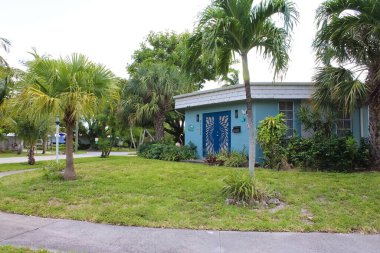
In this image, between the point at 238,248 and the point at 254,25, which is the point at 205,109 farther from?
the point at 238,248

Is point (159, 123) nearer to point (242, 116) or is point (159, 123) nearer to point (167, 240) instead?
point (242, 116)

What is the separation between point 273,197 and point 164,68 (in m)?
12.8

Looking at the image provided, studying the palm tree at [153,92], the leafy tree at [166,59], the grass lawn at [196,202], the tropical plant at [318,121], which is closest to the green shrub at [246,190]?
the grass lawn at [196,202]

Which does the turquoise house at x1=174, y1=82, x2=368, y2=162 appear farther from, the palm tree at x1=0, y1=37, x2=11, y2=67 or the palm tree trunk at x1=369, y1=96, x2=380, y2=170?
the palm tree at x1=0, y1=37, x2=11, y2=67

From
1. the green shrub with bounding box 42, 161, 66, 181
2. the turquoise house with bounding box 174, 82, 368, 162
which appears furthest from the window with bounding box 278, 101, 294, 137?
the green shrub with bounding box 42, 161, 66, 181

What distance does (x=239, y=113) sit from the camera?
44.7 feet

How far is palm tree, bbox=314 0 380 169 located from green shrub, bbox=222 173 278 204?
14.7 ft

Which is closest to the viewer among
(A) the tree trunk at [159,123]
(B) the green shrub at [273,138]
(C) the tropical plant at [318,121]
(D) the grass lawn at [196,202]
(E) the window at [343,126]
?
(D) the grass lawn at [196,202]

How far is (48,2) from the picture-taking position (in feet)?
41.3

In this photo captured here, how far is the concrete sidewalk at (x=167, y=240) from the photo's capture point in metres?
4.54

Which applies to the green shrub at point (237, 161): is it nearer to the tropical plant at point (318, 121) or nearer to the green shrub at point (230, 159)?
Result: the green shrub at point (230, 159)

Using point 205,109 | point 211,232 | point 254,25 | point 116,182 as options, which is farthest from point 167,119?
point 211,232

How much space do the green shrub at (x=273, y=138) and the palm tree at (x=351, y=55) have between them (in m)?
1.65

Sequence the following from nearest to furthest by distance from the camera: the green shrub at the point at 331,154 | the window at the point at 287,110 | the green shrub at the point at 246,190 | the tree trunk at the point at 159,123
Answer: the green shrub at the point at 246,190 → the green shrub at the point at 331,154 → the window at the point at 287,110 → the tree trunk at the point at 159,123
